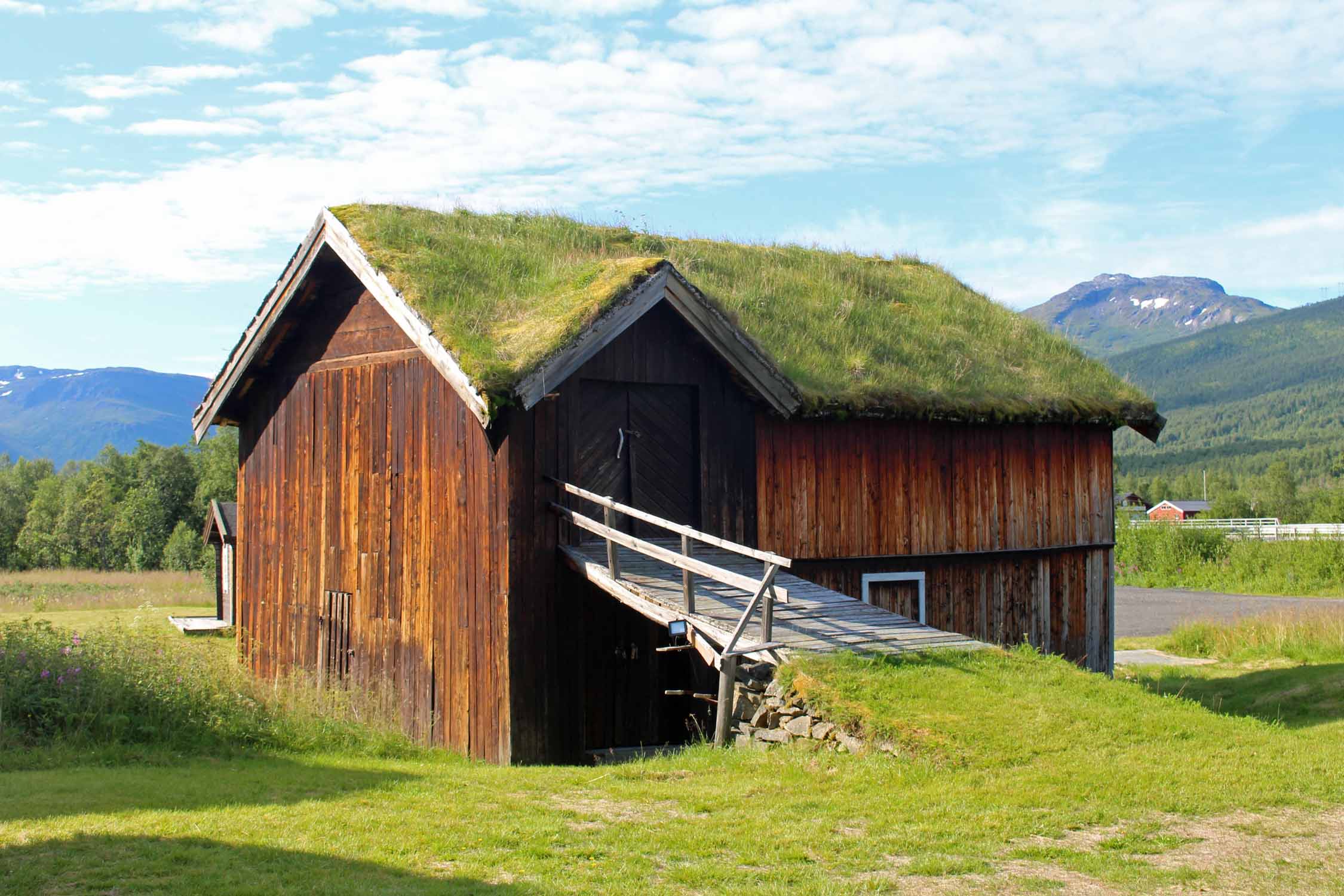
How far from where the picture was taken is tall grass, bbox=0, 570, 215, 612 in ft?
122

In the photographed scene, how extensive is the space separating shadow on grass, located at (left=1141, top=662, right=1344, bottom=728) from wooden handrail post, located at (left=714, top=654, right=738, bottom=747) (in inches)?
232

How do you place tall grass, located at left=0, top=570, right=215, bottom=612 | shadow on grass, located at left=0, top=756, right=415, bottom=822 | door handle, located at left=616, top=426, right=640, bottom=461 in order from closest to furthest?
shadow on grass, located at left=0, top=756, right=415, bottom=822 → door handle, located at left=616, top=426, right=640, bottom=461 → tall grass, located at left=0, top=570, right=215, bottom=612

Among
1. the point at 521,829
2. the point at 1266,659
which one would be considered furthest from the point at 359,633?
the point at 1266,659

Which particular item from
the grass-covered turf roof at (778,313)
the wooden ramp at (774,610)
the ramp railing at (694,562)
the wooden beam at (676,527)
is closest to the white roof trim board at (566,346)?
the grass-covered turf roof at (778,313)

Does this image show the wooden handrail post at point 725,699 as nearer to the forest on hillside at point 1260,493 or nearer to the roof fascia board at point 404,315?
the roof fascia board at point 404,315

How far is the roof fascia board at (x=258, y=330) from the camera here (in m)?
16.4

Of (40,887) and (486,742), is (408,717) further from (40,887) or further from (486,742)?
(40,887)

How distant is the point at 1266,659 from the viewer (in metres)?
22.6

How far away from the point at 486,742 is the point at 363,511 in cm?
412

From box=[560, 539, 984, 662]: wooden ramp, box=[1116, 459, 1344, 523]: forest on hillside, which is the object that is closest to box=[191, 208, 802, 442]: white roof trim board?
box=[560, 539, 984, 662]: wooden ramp

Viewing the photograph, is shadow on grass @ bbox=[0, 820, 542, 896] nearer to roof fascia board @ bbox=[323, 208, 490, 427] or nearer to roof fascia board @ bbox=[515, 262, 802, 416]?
roof fascia board @ bbox=[323, 208, 490, 427]

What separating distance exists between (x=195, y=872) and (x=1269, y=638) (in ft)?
73.1

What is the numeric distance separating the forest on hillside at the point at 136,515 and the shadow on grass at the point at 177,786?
54942 millimetres

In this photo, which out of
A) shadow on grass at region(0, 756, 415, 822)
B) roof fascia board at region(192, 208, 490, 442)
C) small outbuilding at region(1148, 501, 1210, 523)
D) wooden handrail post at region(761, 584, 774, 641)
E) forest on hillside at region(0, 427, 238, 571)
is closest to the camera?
shadow on grass at region(0, 756, 415, 822)
